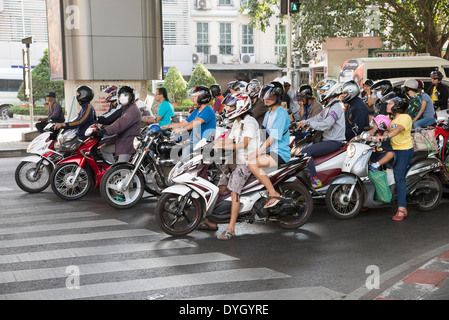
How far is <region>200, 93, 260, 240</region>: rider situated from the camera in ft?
22.5

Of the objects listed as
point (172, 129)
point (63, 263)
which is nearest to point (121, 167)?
point (172, 129)

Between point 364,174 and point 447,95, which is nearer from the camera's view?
point 364,174

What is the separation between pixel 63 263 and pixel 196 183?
173cm

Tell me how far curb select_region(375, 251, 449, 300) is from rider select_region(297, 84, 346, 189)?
262 cm

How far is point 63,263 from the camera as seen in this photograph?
6.18 m

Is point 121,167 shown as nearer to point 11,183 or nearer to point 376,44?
point 11,183

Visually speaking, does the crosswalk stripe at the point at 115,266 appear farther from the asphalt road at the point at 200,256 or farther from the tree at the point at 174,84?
the tree at the point at 174,84

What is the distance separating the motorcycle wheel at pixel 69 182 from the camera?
9406mm

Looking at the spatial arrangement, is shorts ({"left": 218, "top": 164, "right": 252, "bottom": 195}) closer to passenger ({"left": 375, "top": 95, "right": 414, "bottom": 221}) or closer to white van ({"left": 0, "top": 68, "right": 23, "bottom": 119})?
passenger ({"left": 375, "top": 95, "right": 414, "bottom": 221})

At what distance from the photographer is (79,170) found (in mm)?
9383

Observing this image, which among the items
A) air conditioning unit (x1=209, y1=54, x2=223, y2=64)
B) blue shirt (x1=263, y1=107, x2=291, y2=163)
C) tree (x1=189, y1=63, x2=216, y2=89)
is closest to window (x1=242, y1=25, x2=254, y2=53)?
air conditioning unit (x1=209, y1=54, x2=223, y2=64)

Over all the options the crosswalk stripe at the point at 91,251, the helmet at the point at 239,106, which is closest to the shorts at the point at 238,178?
the helmet at the point at 239,106

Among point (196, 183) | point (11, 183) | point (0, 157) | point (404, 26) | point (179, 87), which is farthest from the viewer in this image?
point (179, 87)

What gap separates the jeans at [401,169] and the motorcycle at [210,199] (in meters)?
1.42
